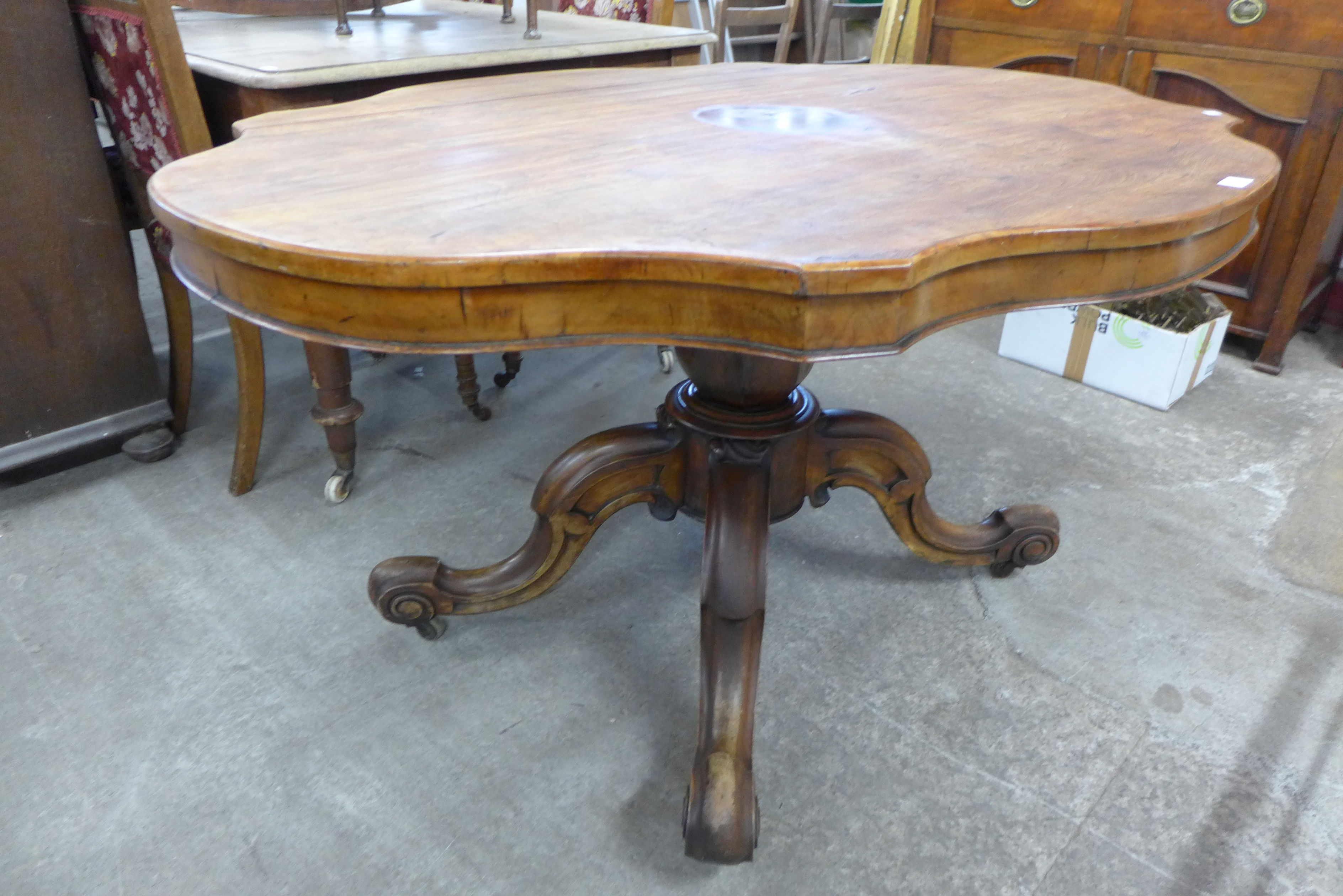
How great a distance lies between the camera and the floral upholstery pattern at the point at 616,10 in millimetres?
2094

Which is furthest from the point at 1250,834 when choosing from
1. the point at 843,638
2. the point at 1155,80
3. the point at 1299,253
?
the point at 1155,80

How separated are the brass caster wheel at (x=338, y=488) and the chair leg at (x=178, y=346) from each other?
39 cm

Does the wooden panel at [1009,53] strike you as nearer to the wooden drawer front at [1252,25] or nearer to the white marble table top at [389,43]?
the wooden drawer front at [1252,25]

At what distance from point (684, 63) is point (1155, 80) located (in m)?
1.11

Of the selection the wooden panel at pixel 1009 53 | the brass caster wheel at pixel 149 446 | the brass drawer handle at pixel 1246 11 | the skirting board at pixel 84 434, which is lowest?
the brass caster wheel at pixel 149 446

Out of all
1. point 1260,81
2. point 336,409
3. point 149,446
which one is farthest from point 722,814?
point 1260,81

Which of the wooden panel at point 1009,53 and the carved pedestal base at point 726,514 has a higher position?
the wooden panel at point 1009,53

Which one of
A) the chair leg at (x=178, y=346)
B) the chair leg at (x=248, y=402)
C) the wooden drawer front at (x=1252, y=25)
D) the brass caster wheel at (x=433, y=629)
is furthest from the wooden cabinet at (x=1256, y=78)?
the chair leg at (x=178, y=346)

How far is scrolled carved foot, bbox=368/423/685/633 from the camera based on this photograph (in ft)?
3.82

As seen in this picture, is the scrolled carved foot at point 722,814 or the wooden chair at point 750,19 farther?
the wooden chair at point 750,19

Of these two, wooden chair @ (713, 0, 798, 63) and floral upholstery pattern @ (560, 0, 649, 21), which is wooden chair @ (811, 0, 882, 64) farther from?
floral upholstery pattern @ (560, 0, 649, 21)

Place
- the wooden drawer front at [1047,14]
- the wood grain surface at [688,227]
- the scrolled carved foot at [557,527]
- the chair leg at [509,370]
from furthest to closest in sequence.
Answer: the wooden drawer front at [1047,14] < the chair leg at [509,370] < the scrolled carved foot at [557,527] < the wood grain surface at [688,227]

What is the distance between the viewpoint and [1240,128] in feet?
6.15

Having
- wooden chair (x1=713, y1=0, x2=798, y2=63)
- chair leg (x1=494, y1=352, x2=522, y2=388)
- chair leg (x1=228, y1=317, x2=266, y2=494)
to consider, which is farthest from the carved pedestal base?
wooden chair (x1=713, y1=0, x2=798, y2=63)
